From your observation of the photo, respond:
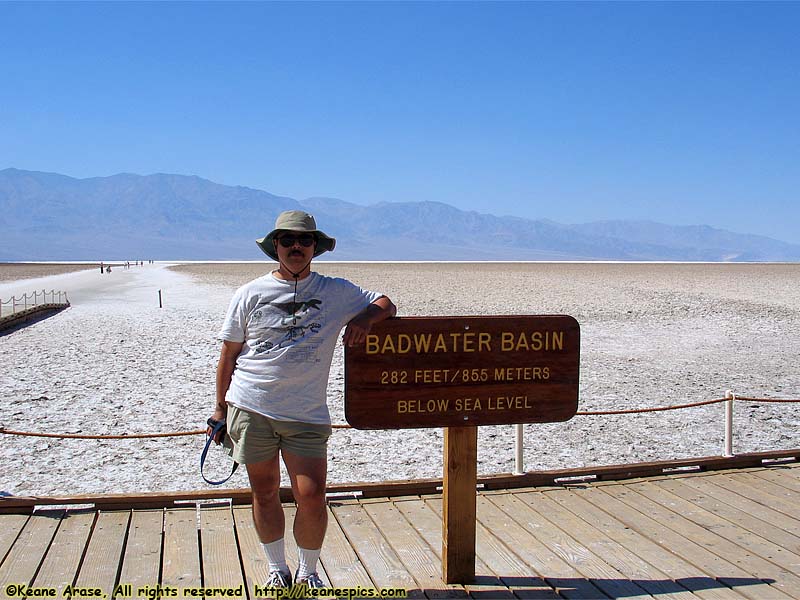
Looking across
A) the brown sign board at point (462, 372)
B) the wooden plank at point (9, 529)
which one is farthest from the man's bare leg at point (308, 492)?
the wooden plank at point (9, 529)

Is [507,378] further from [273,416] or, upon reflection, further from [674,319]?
[674,319]

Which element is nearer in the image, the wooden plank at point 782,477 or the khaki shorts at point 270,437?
the khaki shorts at point 270,437

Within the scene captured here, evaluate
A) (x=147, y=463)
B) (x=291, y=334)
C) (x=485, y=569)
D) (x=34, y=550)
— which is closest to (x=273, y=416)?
(x=291, y=334)

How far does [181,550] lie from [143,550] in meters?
0.18

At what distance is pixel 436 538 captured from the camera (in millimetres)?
4191

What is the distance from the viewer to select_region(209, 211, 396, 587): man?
316 centimetres

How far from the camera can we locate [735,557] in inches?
156

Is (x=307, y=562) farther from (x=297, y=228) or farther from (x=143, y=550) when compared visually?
(x=297, y=228)

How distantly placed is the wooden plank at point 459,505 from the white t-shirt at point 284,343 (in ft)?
2.31

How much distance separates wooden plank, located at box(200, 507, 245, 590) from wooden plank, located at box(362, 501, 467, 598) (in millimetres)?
778

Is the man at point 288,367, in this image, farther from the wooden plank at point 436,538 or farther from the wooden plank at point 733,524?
the wooden plank at point 733,524

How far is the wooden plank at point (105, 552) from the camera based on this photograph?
3.58m

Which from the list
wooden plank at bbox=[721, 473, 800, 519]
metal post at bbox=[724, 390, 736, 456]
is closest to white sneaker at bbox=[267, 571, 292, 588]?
wooden plank at bbox=[721, 473, 800, 519]

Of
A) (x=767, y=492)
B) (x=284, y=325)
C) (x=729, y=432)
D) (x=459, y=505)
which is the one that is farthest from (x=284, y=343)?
(x=729, y=432)
